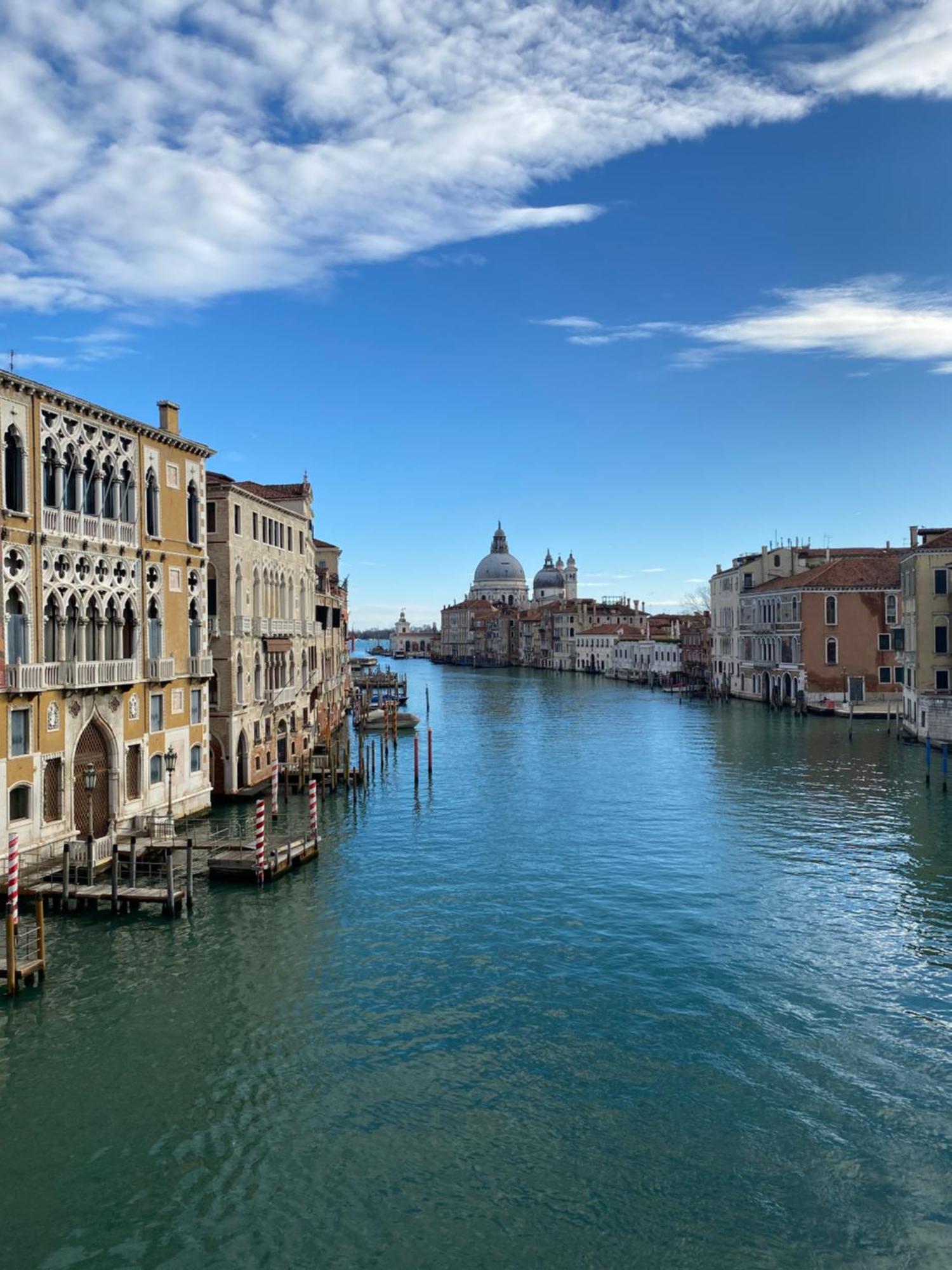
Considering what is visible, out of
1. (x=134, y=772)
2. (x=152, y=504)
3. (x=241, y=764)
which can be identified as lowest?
(x=241, y=764)

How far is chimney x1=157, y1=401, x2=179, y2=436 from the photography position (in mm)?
25312

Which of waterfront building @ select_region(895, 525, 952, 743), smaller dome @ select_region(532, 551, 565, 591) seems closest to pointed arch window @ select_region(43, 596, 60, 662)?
waterfront building @ select_region(895, 525, 952, 743)

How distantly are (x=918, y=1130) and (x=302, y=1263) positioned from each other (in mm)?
6841

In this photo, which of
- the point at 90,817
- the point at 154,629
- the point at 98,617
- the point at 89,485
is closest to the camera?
the point at 90,817

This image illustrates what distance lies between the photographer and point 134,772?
76.0 feet

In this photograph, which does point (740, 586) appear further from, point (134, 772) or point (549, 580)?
point (549, 580)

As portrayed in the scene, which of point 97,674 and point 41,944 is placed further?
point 97,674

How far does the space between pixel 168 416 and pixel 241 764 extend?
10614mm

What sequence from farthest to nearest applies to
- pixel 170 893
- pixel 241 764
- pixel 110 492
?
1. pixel 241 764
2. pixel 110 492
3. pixel 170 893

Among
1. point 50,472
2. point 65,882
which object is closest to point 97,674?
point 50,472

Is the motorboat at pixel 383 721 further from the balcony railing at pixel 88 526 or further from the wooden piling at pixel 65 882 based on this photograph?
the wooden piling at pixel 65 882

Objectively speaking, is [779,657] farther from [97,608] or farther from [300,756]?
[97,608]

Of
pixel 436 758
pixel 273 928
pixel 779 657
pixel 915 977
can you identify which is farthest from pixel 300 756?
pixel 779 657

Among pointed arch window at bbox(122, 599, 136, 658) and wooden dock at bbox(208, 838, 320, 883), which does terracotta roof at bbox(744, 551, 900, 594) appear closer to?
wooden dock at bbox(208, 838, 320, 883)
